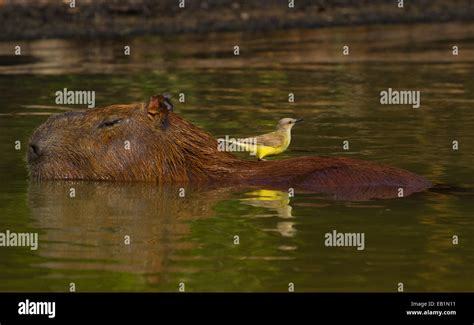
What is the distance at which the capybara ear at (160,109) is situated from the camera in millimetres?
14789

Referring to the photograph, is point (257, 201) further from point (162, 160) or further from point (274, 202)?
point (162, 160)

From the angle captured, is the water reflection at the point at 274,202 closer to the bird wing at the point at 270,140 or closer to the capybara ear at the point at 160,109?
the capybara ear at the point at 160,109

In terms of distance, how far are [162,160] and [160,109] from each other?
0.54m

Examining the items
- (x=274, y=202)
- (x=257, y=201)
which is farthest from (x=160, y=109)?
(x=274, y=202)

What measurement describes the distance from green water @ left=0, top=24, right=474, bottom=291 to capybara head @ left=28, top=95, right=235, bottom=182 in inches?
8.3

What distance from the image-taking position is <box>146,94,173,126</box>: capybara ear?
48.5 ft

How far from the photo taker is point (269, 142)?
1614 cm

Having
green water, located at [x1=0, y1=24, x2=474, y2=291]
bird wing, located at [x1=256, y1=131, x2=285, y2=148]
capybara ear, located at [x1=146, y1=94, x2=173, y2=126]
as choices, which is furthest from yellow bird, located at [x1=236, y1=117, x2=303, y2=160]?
capybara ear, located at [x1=146, y1=94, x2=173, y2=126]

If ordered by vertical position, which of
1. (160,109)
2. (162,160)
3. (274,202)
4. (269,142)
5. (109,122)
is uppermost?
(160,109)

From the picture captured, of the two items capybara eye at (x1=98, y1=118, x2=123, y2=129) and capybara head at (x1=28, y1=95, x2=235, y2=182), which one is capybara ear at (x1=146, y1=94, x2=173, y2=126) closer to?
capybara head at (x1=28, y1=95, x2=235, y2=182)

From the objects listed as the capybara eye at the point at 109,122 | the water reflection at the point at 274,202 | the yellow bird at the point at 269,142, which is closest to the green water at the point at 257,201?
the water reflection at the point at 274,202
